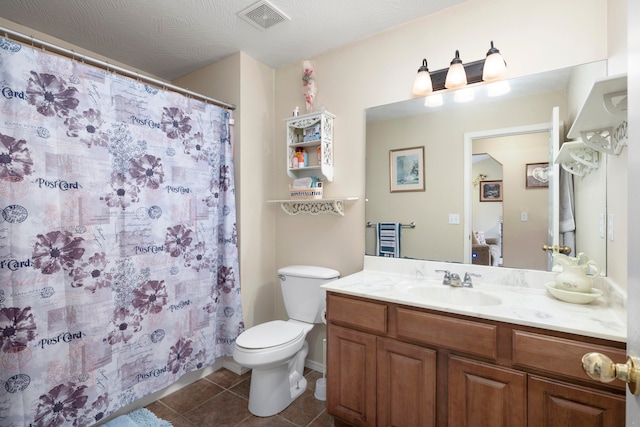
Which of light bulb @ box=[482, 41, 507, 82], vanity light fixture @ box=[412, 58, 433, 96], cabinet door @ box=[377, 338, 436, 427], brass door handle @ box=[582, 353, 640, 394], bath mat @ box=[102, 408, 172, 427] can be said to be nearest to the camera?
brass door handle @ box=[582, 353, 640, 394]

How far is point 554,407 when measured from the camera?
1.07 meters

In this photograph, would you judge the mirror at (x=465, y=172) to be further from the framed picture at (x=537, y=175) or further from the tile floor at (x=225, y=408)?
the tile floor at (x=225, y=408)

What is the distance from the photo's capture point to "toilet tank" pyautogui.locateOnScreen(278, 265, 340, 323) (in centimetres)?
209

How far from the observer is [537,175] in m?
1.59

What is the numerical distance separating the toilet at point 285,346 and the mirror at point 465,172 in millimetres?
534

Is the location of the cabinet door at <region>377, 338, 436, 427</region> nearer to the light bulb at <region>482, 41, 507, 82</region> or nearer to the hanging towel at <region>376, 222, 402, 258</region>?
the hanging towel at <region>376, 222, 402, 258</region>

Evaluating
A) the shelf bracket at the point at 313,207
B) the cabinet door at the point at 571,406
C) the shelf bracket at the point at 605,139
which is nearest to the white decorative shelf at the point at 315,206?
the shelf bracket at the point at 313,207

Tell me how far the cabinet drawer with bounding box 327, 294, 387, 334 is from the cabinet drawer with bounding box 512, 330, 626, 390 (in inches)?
22.0

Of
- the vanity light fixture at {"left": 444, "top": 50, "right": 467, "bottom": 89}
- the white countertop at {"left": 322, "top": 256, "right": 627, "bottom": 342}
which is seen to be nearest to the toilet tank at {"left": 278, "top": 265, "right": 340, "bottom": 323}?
the white countertop at {"left": 322, "top": 256, "right": 627, "bottom": 342}

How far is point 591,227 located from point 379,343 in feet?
3.84

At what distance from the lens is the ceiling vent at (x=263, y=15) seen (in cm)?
177

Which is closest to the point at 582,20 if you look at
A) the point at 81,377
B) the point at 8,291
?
the point at 8,291

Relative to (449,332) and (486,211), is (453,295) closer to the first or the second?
(449,332)

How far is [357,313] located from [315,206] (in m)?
0.99
